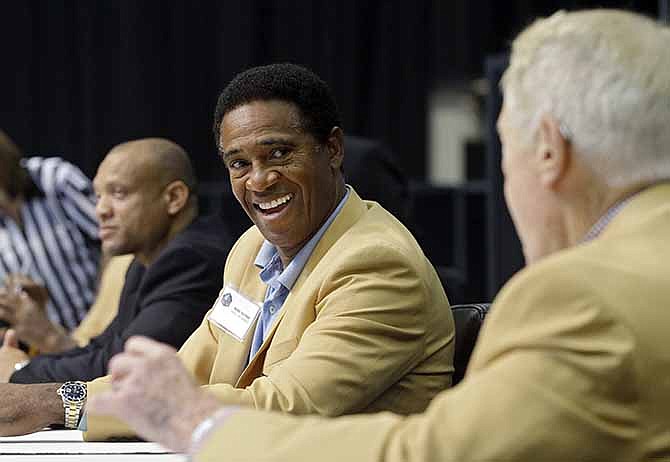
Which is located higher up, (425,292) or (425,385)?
(425,292)

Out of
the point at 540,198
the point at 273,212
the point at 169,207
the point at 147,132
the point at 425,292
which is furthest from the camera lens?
the point at 147,132

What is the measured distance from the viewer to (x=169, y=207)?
11.1ft

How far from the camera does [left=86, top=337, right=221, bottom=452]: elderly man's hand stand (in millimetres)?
1342

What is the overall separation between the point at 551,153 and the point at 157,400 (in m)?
0.51

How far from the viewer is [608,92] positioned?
125 centimetres

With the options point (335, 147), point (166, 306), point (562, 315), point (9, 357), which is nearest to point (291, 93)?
point (335, 147)

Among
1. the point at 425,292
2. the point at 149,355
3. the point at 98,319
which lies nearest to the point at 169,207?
the point at 98,319

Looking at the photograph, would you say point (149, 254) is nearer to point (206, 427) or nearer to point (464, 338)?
point (464, 338)

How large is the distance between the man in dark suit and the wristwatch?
2.33ft

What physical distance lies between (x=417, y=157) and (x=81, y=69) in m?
1.81

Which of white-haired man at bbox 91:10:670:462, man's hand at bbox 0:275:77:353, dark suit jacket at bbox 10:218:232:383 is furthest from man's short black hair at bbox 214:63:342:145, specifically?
man's hand at bbox 0:275:77:353

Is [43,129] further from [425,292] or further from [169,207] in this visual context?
[425,292]

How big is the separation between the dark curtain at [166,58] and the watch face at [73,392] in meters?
4.12

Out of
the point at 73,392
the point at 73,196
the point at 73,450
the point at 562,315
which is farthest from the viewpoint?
the point at 73,196
